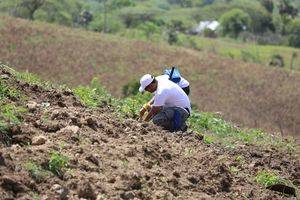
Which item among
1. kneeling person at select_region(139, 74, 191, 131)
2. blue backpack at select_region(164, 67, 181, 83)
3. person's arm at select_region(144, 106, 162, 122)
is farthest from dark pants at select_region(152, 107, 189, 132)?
blue backpack at select_region(164, 67, 181, 83)

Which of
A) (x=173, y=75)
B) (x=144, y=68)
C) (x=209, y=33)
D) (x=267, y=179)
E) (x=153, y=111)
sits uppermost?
(x=173, y=75)

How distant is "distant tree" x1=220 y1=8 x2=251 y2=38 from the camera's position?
94.8 m

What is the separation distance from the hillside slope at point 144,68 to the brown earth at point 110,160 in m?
26.5

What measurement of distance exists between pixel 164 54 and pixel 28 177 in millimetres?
41206

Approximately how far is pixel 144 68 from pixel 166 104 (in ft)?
110

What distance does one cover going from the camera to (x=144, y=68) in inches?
1679

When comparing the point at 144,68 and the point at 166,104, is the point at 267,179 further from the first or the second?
the point at 144,68

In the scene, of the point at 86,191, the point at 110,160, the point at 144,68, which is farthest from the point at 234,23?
the point at 86,191

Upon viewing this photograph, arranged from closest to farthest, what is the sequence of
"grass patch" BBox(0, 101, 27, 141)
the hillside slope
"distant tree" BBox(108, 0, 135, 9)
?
"grass patch" BBox(0, 101, 27, 141)
the hillside slope
"distant tree" BBox(108, 0, 135, 9)

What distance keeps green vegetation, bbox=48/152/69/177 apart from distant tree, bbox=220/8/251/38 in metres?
89.3

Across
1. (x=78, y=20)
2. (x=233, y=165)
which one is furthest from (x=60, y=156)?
(x=78, y=20)

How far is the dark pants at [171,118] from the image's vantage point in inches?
360

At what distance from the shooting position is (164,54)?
152ft

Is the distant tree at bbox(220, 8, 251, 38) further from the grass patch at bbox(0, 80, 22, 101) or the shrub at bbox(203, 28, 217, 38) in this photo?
the grass patch at bbox(0, 80, 22, 101)
